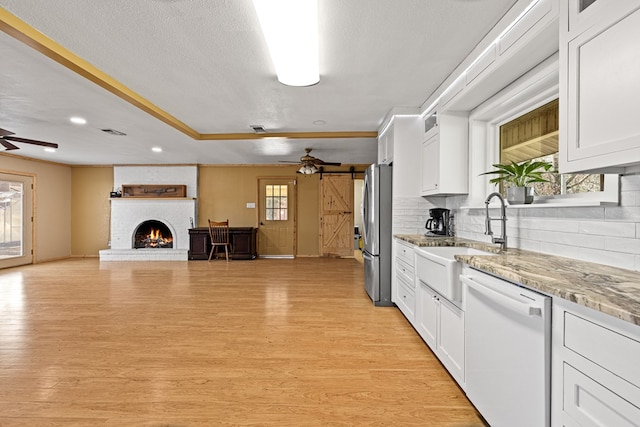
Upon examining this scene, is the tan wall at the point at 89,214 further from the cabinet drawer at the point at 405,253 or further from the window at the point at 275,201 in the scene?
the cabinet drawer at the point at 405,253

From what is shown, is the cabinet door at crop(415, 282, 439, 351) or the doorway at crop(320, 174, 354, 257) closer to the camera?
the cabinet door at crop(415, 282, 439, 351)

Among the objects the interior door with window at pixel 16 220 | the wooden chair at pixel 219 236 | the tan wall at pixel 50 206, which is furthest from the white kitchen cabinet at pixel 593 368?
the tan wall at pixel 50 206

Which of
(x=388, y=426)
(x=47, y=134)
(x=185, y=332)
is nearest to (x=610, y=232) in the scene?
(x=388, y=426)

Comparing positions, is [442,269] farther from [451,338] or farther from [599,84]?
[599,84]

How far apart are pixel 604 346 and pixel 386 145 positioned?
3.76 meters

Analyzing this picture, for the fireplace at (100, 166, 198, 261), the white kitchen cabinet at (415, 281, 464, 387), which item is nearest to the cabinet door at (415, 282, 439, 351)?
the white kitchen cabinet at (415, 281, 464, 387)

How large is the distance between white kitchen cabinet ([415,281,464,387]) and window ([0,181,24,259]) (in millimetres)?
8325

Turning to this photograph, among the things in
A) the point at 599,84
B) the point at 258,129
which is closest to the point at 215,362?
the point at 599,84

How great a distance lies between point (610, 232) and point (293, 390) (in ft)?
6.58

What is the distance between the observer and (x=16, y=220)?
685 centimetres

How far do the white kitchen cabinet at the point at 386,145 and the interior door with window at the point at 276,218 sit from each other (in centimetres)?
385

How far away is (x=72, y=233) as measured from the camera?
8.38 metres

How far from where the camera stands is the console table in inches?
303

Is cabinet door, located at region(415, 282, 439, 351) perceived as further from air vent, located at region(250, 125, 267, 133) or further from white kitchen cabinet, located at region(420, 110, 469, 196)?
air vent, located at region(250, 125, 267, 133)
